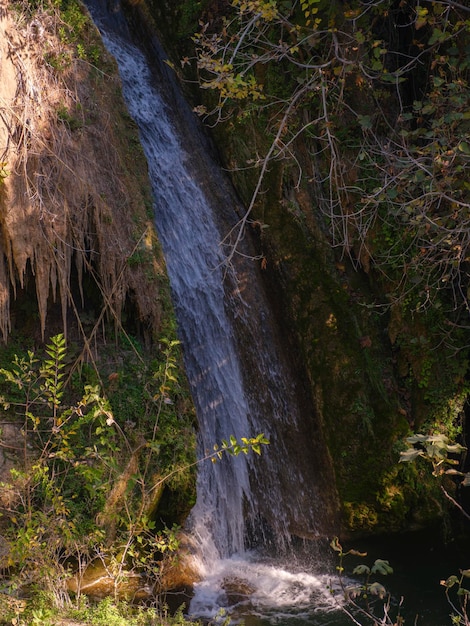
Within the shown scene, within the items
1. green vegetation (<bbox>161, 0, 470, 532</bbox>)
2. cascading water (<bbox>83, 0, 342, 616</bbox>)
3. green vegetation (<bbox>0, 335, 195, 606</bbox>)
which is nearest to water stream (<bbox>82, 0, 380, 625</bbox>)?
cascading water (<bbox>83, 0, 342, 616</bbox>)

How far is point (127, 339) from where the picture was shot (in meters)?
6.01

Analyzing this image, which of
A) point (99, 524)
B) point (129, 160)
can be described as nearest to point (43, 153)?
point (129, 160)

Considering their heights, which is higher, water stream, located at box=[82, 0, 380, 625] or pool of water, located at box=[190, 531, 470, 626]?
water stream, located at box=[82, 0, 380, 625]

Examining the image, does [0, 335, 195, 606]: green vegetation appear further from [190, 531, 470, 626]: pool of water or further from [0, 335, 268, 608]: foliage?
[190, 531, 470, 626]: pool of water

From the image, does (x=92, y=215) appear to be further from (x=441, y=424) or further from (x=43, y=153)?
(x=441, y=424)

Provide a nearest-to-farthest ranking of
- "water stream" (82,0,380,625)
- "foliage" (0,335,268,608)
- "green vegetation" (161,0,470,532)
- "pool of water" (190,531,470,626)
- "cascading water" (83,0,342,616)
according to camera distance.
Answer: "foliage" (0,335,268,608)
"pool of water" (190,531,470,626)
"water stream" (82,0,380,625)
"cascading water" (83,0,342,616)
"green vegetation" (161,0,470,532)

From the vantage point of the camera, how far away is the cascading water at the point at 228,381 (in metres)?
6.41

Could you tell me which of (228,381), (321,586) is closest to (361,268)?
(228,381)

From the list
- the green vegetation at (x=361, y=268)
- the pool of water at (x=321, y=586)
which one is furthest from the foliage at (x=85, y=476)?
the green vegetation at (x=361, y=268)

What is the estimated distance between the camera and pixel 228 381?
23.4 feet

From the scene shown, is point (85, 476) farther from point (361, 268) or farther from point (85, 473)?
point (361, 268)

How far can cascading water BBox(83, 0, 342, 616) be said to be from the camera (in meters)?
6.41

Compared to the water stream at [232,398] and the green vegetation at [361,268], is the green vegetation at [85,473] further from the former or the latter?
the green vegetation at [361,268]

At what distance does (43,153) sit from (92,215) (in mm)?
696
